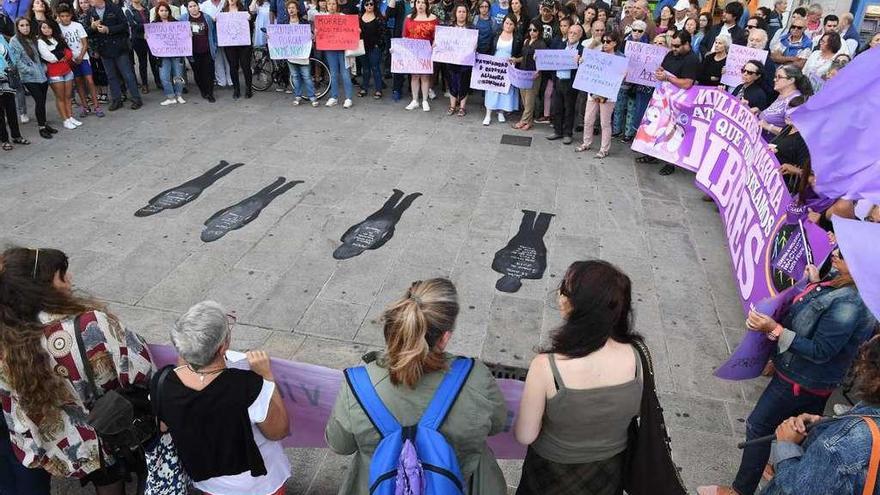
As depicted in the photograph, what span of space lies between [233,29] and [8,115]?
3.66m

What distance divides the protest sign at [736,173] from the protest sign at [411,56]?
3835 millimetres

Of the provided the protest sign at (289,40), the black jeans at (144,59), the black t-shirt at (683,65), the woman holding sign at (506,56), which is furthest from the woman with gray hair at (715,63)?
the black jeans at (144,59)

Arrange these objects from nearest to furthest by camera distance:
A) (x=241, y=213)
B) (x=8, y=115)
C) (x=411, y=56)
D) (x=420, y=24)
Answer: (x=241, y=213) → (x=8, y=115) → (x=420, y=24) → (x=411, y=56)

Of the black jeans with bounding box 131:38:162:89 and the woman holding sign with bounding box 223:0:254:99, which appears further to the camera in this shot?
the black jeans with bounding box 131:38:162:89

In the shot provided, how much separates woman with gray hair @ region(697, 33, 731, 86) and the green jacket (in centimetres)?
743

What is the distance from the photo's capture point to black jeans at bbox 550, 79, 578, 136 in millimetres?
9133

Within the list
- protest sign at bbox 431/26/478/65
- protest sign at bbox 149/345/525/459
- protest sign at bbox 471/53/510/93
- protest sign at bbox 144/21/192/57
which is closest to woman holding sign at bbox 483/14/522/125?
protest sign at bbox 471/53/510/93

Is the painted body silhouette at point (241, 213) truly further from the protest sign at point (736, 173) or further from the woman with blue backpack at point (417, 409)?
the protest sign at point (736, 173)

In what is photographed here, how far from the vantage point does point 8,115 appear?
862 cm

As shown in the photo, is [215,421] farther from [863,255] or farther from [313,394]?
[863,255]

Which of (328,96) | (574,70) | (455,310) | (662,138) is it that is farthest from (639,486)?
(328,96)

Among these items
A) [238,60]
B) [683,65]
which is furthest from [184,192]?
[683,65]

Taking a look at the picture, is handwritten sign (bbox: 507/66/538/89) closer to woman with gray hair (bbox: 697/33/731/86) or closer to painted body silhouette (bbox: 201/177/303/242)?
woman with gray hair (bbox: 697/33/731/86)

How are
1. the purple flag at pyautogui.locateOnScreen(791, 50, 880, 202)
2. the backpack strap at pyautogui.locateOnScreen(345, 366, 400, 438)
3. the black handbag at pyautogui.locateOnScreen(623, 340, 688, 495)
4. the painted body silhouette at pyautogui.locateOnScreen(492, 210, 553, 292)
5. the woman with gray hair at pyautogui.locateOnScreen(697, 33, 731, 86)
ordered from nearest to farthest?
the backpack strap at pyautogui.locateOnScreen(345, 366, 400, 438) → the black handbag at pyautogui.locateOnScreen(623, 340, 688, 495) → the purple flag at pyautogui.locateOnScreen(791, 50, 880, 202) → the painted body silhouette at pyautogui.locateOnScreen(492, 210, 553, 292) → the woman with gray hair at pyautogui.locateOnScreen(697, 33, 731, 86)
